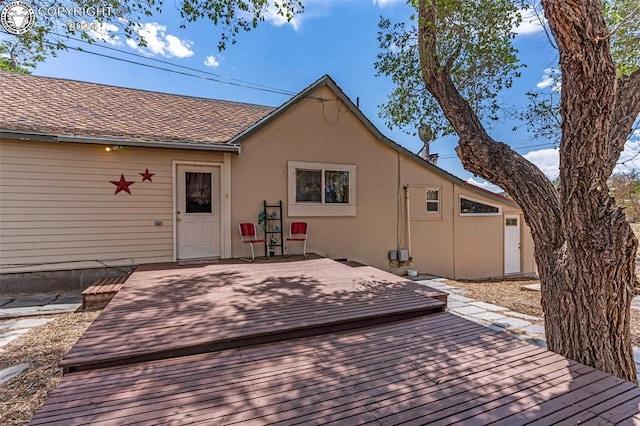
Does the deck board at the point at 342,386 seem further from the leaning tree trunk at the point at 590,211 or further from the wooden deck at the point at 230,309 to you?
the leaning tree trunk at the point at 590,211

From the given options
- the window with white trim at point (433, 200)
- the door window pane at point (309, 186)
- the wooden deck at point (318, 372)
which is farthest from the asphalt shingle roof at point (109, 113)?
the window with white trim at point (433, 200)

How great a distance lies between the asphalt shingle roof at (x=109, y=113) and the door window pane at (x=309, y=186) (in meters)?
1.97

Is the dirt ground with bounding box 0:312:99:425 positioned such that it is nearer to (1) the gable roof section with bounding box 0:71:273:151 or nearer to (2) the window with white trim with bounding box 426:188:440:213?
(1) the gable roof section with bounding box 0:71:273:151

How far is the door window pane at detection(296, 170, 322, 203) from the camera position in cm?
756

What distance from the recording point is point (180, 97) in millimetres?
9062

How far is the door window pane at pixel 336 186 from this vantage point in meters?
7.81

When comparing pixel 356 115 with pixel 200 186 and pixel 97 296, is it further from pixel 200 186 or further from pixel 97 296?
pixel 97 296

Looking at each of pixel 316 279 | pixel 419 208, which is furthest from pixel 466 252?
pixel 316 279

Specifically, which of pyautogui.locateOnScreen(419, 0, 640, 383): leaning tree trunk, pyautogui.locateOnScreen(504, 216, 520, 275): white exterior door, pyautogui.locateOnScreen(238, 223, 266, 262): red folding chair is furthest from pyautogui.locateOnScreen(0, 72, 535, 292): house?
pyautogui.locateOnScreen(419, 0, 640, 383): leaning tree trunk

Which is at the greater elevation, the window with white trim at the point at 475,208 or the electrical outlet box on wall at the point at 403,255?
the window with white trim at the point at 475,208

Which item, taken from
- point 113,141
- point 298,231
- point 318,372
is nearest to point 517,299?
point 298,231

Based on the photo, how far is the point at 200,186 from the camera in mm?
6727

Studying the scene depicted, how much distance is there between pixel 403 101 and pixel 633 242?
412 centimetres

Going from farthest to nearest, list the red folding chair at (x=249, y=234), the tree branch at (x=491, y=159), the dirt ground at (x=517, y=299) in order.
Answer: the red folding chair at (x=249, y=234), the dirt ground at (x=517, y=299), the tree branch at (x=491, y=159)
